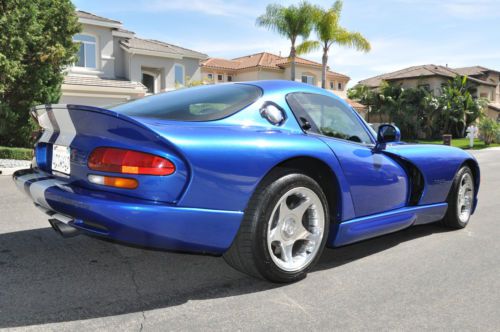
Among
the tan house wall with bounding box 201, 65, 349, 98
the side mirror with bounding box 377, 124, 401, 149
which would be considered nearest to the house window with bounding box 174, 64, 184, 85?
the tan house wall with bounding box 201, 65, 349, 98

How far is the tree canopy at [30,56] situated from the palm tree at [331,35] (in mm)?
17566

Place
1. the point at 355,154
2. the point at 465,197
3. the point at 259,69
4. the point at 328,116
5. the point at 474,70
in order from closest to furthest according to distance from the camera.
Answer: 1. the point at 355,154
2. the point at 328,116
3. the point at 465,197
4. the point at 259,69
5. the point at 474,70

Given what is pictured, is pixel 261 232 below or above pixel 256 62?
below

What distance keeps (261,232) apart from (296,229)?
388 millimetres

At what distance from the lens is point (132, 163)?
251 centimetres

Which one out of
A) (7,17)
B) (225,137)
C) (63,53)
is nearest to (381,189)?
(225,137)

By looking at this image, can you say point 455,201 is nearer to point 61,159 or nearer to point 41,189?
point 61,159

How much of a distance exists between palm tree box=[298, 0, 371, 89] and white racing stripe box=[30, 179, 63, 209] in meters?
27.8

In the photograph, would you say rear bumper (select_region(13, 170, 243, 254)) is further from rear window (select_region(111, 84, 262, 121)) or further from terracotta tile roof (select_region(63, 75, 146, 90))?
terracotta tile roof (select_region(63, 75, 146, 90))

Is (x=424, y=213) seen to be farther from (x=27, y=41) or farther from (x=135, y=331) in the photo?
(x=27, y=41)

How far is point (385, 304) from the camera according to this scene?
9.19 feet

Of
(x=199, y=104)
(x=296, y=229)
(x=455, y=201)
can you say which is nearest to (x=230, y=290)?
(x=296, y=229)

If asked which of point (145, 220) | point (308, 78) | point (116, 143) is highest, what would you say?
point (308, 78)

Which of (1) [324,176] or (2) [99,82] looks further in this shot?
(2) [99,82]
